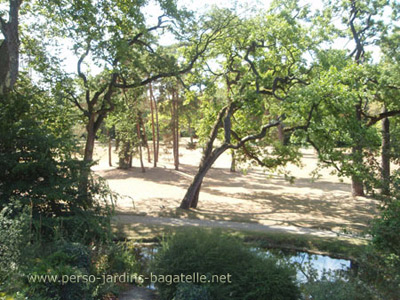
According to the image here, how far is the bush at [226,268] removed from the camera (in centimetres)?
608

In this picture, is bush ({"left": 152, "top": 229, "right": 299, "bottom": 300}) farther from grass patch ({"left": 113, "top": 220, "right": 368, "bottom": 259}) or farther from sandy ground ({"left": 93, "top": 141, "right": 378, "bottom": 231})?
sandy ground ({"left": 93, "top": 141, "right": 378, "bottom": 231})

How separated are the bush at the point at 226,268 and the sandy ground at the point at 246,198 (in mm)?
2804

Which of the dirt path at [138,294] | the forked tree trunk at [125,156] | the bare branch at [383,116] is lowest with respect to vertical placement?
the dirt path at [138,294]

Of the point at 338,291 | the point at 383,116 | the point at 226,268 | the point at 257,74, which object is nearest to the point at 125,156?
the point at 257,74

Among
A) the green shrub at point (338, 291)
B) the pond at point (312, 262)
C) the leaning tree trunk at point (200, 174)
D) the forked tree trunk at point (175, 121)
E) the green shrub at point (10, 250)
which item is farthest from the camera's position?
the forked tree trunk at point (175, 121)

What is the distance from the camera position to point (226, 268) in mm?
6344

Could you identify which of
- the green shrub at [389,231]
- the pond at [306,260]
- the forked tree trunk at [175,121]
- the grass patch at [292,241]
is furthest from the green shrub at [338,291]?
the forked tree trunk at [175,121]

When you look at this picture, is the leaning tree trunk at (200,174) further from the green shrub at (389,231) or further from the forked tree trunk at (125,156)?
the forked tree trunk at (125,156)

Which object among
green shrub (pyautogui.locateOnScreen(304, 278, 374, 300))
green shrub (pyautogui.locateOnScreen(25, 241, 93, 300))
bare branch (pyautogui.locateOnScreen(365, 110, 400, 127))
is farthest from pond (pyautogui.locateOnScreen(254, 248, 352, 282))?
bare branch (pyautogui.locateOnScreen(365, 110, 400, 127))

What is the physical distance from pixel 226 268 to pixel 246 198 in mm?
15221

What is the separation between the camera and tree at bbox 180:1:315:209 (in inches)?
583

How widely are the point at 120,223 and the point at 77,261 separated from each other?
20.7 feet

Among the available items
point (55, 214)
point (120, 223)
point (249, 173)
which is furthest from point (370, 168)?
point (249, 173)

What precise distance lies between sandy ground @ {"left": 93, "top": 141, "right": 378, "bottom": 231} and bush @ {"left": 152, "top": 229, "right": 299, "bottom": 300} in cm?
280
